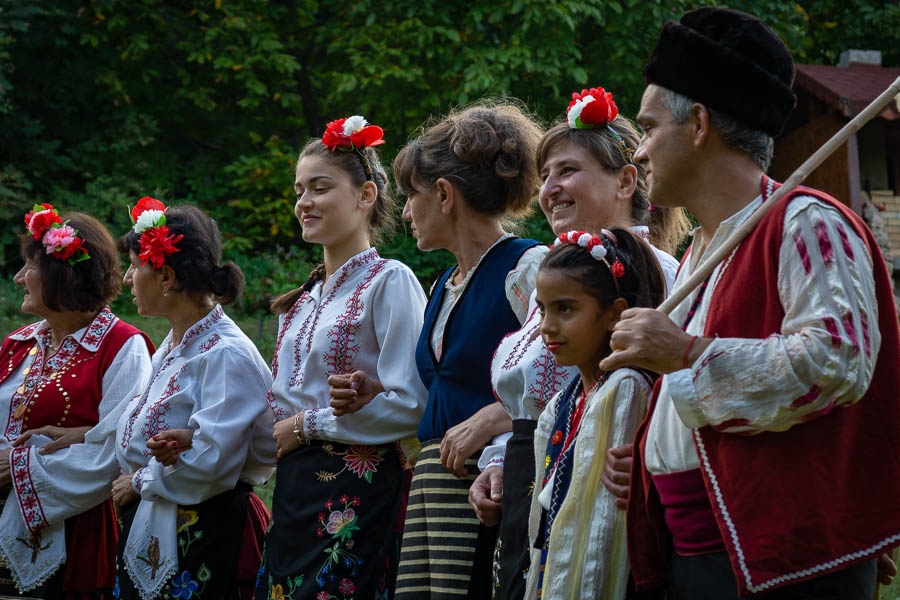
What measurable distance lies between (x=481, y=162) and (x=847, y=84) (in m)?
8.13

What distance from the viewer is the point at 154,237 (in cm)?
406

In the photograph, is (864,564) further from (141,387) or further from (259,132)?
(259,132)

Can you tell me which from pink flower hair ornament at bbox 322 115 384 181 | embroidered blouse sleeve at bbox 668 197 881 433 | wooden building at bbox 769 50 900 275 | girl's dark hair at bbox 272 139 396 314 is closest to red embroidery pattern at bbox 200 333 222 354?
girl's dark hair at bbox 272 139 396 314

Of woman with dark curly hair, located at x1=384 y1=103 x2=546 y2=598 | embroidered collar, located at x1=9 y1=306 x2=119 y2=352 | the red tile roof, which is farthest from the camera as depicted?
the red tile roof

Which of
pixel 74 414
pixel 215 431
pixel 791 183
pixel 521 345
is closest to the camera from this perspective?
pixel 791 183

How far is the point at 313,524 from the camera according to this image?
11.0 ft

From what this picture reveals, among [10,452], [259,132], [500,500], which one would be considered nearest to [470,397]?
[500,500]

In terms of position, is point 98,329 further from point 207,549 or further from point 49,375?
point 207,549

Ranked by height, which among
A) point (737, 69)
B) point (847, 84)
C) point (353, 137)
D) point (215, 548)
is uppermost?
point (737, 69)

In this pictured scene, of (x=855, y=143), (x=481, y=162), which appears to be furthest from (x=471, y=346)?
(x=855, y=143)

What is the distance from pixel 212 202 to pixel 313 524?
9709mm

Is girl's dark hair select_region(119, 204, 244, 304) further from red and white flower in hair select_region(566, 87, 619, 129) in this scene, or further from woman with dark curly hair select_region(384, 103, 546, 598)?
red and white flower in hair select_region(566, 87, 619, 129)

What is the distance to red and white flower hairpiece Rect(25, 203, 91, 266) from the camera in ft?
14.5

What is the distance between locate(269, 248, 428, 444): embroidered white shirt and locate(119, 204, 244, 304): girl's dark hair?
1.79ft
